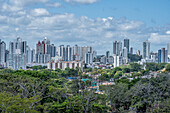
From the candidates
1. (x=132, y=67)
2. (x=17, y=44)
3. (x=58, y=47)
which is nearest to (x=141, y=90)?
(x=132, y=67)

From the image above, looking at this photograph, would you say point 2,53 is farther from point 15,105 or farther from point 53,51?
point 15,105

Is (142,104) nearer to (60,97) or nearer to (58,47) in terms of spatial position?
(60,97)

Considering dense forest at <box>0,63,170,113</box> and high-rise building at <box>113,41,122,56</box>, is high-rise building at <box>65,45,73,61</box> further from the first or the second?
dense forest at <box>0,63,170,113</box>

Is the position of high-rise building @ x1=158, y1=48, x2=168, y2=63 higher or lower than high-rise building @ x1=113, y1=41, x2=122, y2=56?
lower

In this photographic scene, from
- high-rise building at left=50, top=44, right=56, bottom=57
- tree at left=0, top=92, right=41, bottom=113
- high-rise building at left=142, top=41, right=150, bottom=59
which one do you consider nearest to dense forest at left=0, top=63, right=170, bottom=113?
tree at left=0, top=92, right=41, bottom=113

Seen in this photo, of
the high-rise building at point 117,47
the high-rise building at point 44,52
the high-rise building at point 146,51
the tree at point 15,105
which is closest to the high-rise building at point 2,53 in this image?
the high-rise building at point 44,52

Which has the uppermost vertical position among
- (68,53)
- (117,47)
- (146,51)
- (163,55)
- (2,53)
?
(117,47)

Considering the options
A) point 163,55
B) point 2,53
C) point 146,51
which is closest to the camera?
point 2,53

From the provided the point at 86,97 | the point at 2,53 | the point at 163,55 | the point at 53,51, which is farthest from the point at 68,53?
the point at 86,97

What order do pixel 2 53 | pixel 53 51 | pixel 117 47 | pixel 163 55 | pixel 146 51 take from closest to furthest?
pixel 2 53, pixel 163 55, pixel 53 51, pixel 146 51, pixel 117 47

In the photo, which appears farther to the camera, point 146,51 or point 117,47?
point 117,47

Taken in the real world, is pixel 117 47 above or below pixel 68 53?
above
